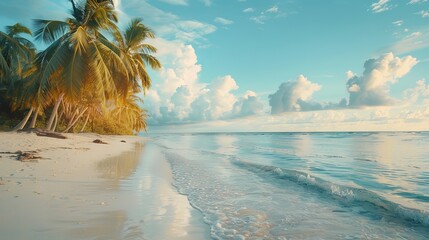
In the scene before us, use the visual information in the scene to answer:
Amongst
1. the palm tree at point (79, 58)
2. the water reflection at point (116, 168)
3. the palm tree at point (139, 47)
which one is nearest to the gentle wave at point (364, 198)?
the water reflection at point (116, 168)

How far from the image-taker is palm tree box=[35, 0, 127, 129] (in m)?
14.2

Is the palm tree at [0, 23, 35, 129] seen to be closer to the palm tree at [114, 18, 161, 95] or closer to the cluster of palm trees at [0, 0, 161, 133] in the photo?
the cluster of palm trees at [0, 0, 161, 133]

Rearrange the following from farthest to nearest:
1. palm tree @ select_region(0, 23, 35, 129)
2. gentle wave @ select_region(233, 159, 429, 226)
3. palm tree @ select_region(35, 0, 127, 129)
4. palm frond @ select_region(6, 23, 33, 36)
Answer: palm frond @ select_region(6, 23, 33, 36) → palm tree @ select_region(0, 23, 35, 129) → palm tree @ select_region(35, 0, 127, 129) → gentle wave @ select_region(233, 159, 429, 226)

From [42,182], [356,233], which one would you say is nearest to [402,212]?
[356,233]

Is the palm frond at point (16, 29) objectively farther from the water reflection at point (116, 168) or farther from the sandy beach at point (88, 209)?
the sandy beach at point (88, 209)

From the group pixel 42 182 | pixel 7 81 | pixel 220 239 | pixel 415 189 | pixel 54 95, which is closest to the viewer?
pixel 220 239

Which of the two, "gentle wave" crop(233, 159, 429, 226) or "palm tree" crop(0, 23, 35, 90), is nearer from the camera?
"gentle wave" crop(233, 159, 429, 226)

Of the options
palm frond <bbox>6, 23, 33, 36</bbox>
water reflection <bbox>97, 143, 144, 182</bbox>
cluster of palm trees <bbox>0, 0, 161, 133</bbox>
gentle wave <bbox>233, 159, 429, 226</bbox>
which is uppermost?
palm frond <bbox>6, 23, 33, 36</bbox>

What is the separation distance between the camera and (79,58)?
1441 cm

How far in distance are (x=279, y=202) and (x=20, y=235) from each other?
4.76m

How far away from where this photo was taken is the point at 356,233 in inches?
173

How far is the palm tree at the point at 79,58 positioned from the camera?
1422 cm

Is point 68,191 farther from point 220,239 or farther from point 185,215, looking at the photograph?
point 220,239

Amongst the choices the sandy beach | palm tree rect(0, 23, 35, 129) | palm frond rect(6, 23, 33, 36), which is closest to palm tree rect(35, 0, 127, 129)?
palm tree rect(0, 23, 35, 129)
